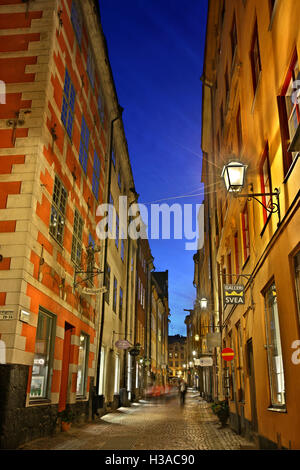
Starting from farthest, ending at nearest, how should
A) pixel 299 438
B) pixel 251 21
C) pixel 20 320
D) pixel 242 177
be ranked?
pixel 251 21, pixel 20 320, pixel 242 177, pixel 299 438

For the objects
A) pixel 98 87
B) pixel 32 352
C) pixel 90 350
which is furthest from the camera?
pixel 98 87

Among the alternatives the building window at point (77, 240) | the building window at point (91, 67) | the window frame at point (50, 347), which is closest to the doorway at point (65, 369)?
the window frame at point (50, 347)

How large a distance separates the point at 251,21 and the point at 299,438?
1046 cm

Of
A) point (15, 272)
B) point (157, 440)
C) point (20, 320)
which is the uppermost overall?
point (15, 272)

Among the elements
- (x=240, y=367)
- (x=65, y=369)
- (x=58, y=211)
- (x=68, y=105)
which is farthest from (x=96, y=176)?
(x=240, y=367)

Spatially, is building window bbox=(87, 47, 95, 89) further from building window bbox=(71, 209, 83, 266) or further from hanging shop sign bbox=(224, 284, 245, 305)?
hanging shop sign bbox=(224, 284, 245, 305)

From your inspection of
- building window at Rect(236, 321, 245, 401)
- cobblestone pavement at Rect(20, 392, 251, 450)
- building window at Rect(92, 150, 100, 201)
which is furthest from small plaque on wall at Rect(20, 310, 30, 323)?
building window at Rect(92, 150, 100, 201)

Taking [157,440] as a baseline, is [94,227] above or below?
above

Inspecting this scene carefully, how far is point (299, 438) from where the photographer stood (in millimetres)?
6836

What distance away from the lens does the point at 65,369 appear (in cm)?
1445

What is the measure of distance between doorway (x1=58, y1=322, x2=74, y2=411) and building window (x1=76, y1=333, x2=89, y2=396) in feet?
4.18
